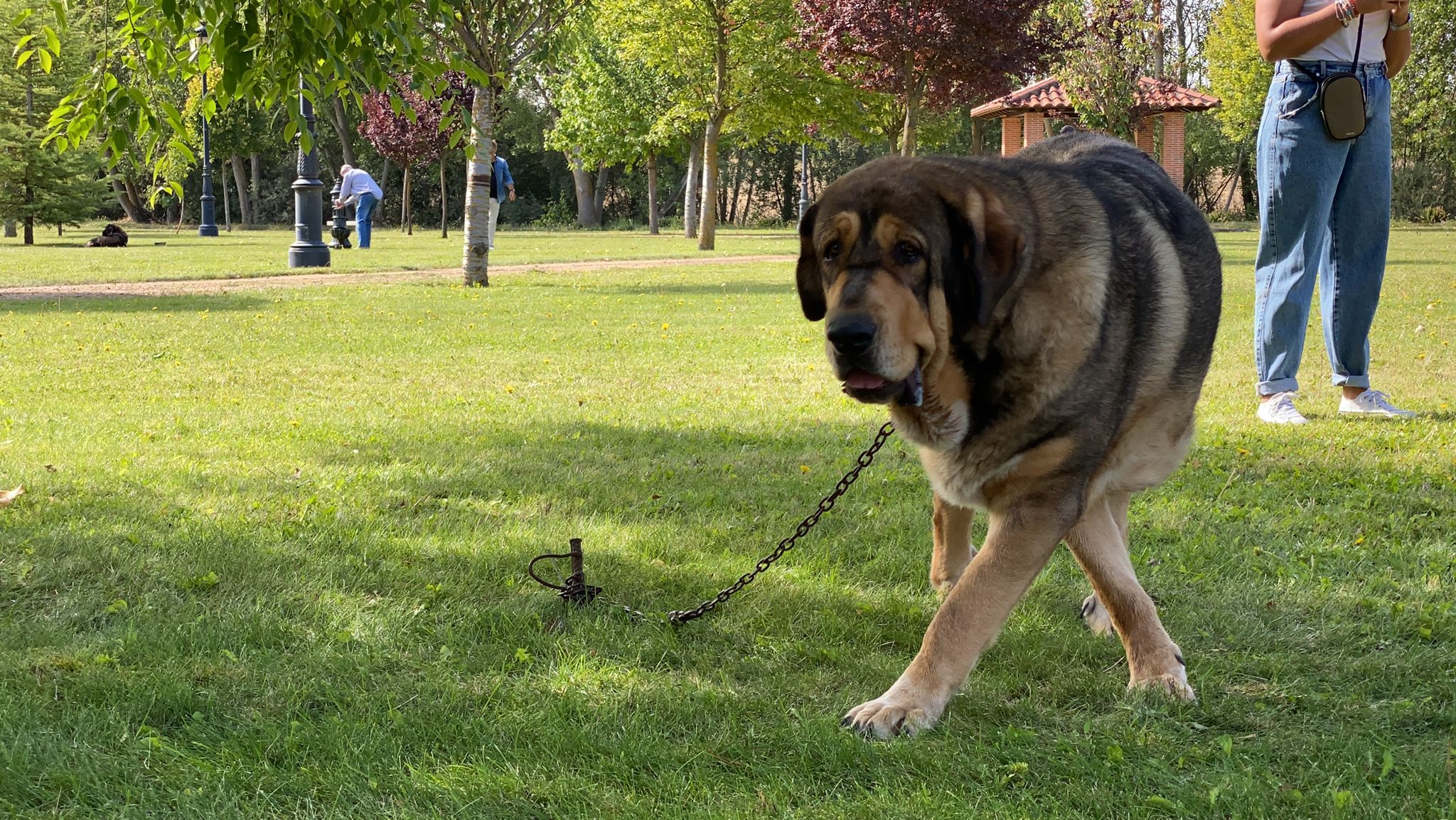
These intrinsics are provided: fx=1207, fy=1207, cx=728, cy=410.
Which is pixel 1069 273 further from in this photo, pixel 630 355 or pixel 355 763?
pixel 630 355

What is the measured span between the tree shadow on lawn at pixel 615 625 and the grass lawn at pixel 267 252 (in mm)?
15285

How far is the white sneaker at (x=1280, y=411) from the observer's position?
6.79 m

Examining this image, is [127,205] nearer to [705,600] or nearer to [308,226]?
[308,226]

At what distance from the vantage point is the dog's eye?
2.97m

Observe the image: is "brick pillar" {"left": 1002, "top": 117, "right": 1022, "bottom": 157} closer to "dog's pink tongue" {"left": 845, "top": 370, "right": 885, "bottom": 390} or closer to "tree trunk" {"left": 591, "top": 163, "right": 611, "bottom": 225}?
"tree trunk" {"left": 591, "top": 163, "right": 611, "bottom": 225}

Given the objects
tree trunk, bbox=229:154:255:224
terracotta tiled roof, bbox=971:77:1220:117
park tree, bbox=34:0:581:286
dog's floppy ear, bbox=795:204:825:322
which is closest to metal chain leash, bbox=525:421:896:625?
dog's floppy ear, bbox=795:204:825:322

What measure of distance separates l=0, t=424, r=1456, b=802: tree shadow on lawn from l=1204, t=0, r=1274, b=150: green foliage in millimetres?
45585

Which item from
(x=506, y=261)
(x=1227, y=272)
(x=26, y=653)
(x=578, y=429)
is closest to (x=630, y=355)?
(x=578, y=429)

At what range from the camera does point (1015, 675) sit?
339 centimetres

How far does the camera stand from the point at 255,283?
59.6 feet

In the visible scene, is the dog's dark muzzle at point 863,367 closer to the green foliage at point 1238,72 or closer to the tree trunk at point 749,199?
the green foliage at point 1238,72

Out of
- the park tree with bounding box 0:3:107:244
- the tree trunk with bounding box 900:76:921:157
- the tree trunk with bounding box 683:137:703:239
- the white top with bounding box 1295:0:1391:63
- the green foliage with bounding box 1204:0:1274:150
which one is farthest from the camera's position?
the green foliage with bounding box 1204:0:1274:150

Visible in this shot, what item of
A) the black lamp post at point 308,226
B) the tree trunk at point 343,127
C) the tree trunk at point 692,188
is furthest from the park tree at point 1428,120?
the tree trunk at point 343,127

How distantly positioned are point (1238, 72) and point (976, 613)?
49.7 metres
